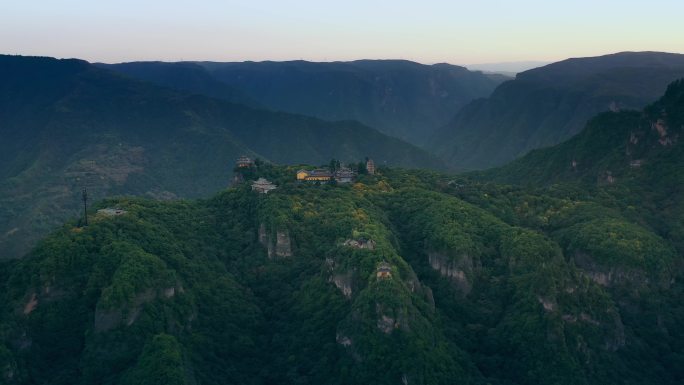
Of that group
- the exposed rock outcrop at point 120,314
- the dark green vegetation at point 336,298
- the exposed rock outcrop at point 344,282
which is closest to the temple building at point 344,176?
the dark green vegetation at point 336,298

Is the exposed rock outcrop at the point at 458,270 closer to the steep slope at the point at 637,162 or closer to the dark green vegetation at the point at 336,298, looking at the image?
the dark green vegetation at the point at 336,298

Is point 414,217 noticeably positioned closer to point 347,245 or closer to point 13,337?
point 347,245

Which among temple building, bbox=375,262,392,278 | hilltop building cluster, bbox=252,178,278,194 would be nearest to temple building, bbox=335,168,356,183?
hilltop building cluster, bbox=252,178,278,194

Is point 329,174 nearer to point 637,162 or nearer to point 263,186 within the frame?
point 263,186

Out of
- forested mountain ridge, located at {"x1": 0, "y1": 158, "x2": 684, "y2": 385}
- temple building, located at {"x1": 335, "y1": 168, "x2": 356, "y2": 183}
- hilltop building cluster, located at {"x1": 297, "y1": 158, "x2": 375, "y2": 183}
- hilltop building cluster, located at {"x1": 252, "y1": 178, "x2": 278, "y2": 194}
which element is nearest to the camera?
forested mountain ridge, located at {"x1": 0, "y1": 158, "x2": 684, "y2": 385}

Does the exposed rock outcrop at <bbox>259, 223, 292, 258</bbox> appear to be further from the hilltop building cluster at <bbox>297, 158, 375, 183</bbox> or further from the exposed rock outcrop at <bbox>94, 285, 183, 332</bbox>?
the hilltop building cluster at <bbox>297, 158, 375, 183</bbox>

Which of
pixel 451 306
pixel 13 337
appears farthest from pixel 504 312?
pixel 13 337

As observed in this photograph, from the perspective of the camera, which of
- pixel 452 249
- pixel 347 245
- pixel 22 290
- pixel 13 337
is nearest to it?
pixel 13 337
